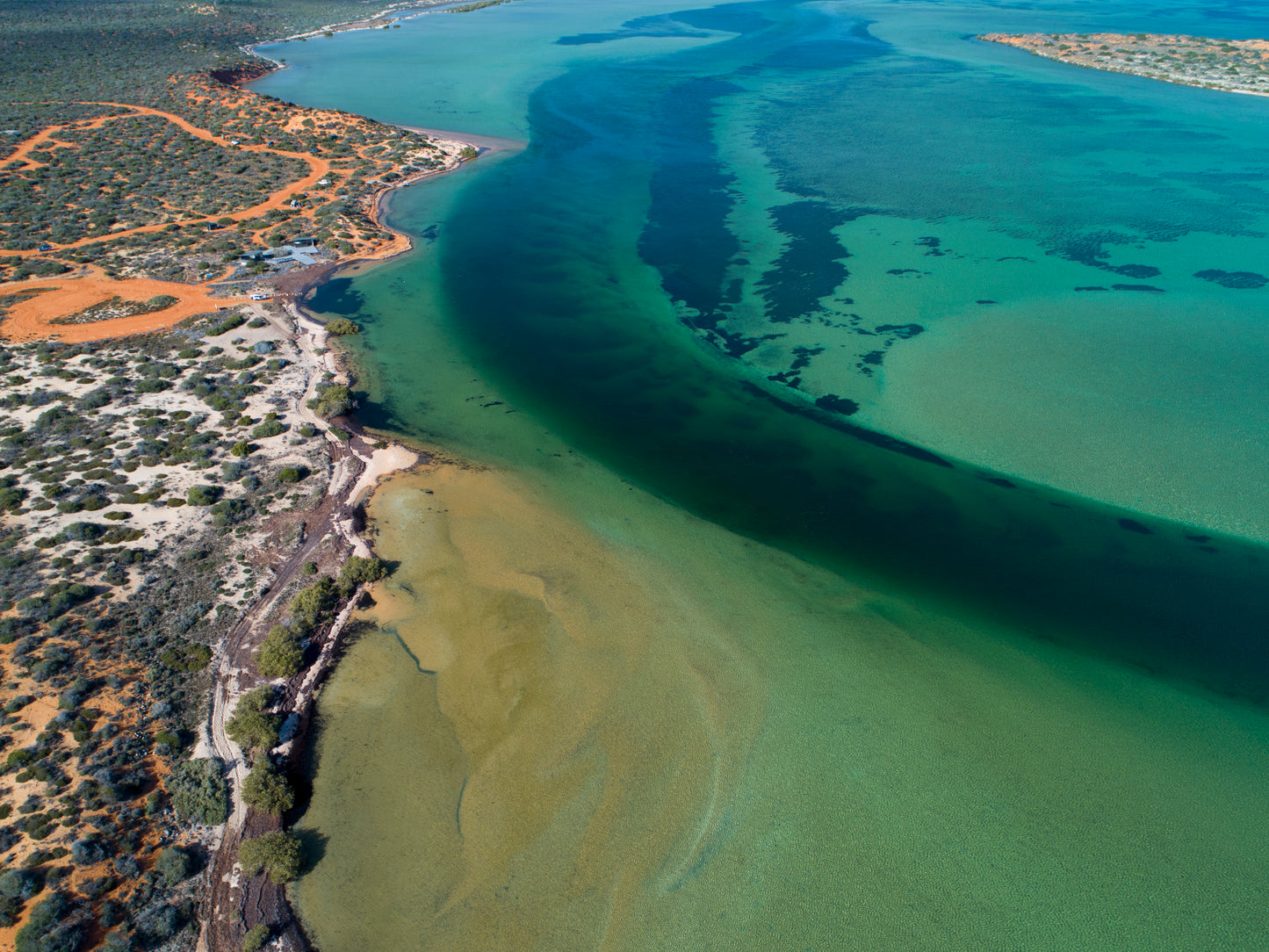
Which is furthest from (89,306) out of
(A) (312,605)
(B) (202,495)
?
(A) (312,605)

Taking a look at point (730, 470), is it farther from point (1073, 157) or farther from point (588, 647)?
point (1073, 157)

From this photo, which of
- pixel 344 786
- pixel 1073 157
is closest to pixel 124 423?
pixel 344 786

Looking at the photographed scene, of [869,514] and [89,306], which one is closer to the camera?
[869,514]

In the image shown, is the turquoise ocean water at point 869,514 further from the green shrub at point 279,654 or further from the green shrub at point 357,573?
the green shrub at point 279,654

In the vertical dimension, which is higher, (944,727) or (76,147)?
(76,147)

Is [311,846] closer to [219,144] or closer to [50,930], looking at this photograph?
[50,930]

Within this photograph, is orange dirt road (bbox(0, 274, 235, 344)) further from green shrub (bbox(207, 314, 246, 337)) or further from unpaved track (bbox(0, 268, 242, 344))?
green shrub (bbox(207, 314, 246, 337))
